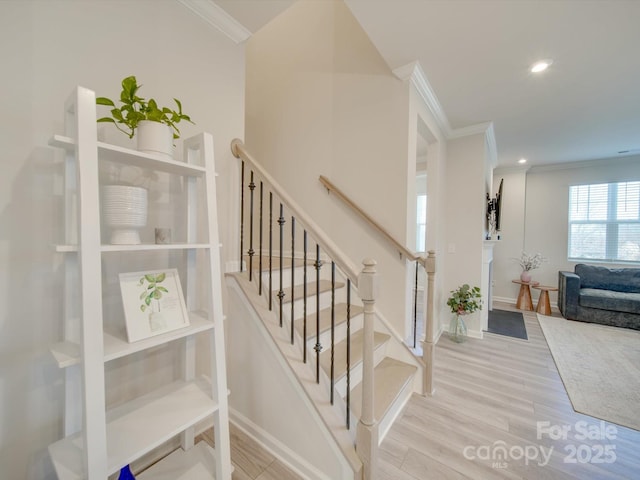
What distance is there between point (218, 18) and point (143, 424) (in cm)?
226

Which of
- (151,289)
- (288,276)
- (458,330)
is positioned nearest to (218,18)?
(151,289)

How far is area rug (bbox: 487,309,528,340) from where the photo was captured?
3.39 meters

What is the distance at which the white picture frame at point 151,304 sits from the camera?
3.33 feet

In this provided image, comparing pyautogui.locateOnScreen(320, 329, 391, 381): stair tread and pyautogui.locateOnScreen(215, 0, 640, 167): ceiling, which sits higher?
pyautogui.locateOnScreen(215, 0, 640, 167): ceiling

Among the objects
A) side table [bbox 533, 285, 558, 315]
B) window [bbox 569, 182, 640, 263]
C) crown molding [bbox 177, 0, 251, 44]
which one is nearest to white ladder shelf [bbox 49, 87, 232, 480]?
crown molding [bbox 177, 0, 251, 44]

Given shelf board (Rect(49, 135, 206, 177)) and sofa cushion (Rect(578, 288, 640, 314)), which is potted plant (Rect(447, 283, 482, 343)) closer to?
sofa cushion (Rect(578, 288, 640, 314))

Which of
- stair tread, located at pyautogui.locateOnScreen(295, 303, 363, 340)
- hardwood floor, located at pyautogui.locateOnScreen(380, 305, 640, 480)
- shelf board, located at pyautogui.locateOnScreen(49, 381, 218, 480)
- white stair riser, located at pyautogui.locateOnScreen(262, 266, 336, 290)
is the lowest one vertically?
hardwood floor, located at pyautogui.locateOnScreen(380, 305, 640, 480)

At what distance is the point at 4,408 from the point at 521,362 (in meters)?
3.68

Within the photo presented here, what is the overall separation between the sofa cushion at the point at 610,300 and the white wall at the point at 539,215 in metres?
0.99

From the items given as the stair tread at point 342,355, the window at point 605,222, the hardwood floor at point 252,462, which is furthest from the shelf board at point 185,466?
the window at point 605,222

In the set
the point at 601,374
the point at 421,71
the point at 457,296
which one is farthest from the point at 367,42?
the point at 601,374

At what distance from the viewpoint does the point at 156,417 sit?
1078 millimetres

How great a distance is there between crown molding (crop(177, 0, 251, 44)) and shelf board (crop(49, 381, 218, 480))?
2.16 meters

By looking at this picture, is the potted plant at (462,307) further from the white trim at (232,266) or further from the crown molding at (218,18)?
the crown molding at (218,18)
